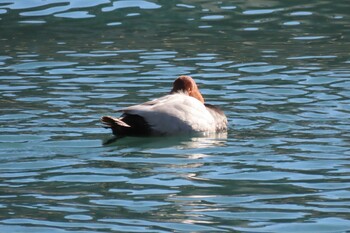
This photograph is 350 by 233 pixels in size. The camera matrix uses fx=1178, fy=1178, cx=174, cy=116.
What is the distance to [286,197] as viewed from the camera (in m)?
8.55

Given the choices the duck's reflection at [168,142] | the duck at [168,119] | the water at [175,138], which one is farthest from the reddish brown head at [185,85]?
the duck's reflection at [168,142]

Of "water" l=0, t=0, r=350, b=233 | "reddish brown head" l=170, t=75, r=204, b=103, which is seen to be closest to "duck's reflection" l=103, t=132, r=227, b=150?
"water" l=0, t=0, r=350, b=233

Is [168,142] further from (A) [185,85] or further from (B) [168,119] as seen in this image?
(A) [185,85]

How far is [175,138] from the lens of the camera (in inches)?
432

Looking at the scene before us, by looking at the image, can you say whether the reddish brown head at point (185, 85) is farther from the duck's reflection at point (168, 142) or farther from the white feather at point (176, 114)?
the duck's reflection at point (168, 142)

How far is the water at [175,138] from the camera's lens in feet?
26.9

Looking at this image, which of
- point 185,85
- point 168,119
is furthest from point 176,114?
point 185,85

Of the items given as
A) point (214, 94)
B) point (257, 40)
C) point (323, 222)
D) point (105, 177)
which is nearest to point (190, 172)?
point (105, 177)

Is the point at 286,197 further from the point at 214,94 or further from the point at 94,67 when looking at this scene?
the point at 94,67

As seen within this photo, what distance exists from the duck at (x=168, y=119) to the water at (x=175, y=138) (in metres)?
0.12

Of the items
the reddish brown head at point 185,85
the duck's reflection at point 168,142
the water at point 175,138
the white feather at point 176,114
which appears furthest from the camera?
the reddish brown head at point 185,85

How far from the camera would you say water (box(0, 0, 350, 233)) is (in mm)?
8195

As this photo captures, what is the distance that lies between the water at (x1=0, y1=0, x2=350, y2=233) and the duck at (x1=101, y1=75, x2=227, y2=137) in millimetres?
121

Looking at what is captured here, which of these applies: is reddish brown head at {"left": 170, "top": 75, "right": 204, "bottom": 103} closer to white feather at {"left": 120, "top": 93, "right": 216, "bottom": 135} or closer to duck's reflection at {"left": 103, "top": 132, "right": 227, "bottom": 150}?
white feather at {"left": 120, "top": 93, "right": 216, "bottom": 135}
